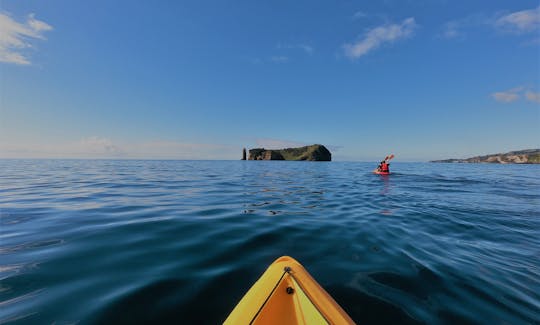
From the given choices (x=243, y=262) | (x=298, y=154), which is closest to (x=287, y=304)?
(x=243, y=262)

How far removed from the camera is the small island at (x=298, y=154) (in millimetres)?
169500

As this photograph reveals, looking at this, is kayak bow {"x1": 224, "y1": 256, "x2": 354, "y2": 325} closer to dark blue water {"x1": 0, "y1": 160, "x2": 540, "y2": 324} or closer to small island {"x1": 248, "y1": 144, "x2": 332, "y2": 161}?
dark blue water {"x1": 0, "y1": 160, "x2": 540, "y2": 324}

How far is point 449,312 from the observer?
10.4 feet

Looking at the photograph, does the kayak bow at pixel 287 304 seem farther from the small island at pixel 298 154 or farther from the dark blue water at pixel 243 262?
the small island at pixel 298 154

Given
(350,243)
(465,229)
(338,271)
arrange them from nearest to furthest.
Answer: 1. (338,271)
2. (350,243)
3. (465,229)

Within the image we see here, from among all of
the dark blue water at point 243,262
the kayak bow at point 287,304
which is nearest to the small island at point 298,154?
the dark blue water at point 243,262

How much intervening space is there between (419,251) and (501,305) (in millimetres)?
1834

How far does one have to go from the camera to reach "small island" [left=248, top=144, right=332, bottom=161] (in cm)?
16950

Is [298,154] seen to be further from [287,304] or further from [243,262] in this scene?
[287,304]

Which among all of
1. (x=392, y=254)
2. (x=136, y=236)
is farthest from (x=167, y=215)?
(x=392, y=254)

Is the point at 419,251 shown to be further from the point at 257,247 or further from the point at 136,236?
the point at 136,236

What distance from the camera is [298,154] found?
19075 centimetres

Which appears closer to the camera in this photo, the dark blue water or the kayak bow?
the kayak bow

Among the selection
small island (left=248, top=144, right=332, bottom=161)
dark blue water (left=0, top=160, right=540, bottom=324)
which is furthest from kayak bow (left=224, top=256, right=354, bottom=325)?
small island (left=248, top=144, right=332, bottom=161)
